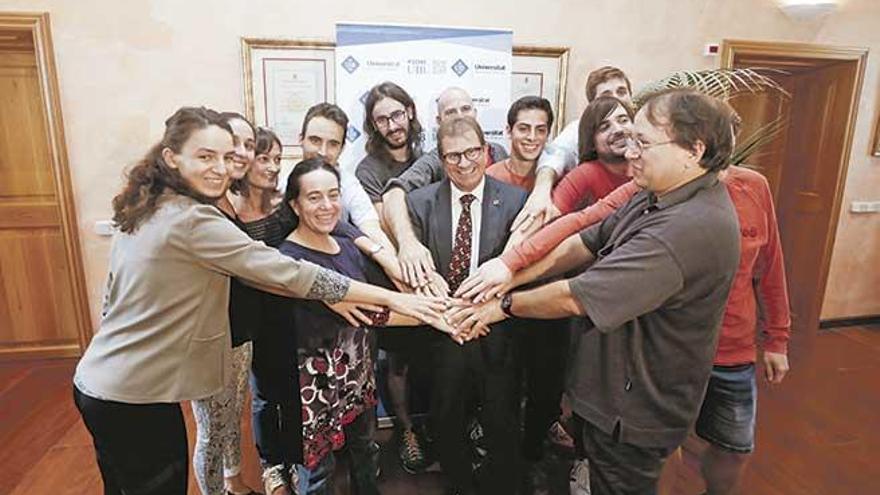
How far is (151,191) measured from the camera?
1.29 metres

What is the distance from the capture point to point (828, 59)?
3.62m

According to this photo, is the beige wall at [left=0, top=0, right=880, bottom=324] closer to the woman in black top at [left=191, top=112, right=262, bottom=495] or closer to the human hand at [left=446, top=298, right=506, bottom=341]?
the woman in black top at [left=191, top=112, right=262, bottom=495]

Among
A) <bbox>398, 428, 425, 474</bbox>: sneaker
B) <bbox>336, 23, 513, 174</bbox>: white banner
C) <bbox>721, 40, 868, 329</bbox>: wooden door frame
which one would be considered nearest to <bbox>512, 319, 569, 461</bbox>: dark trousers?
<bbox>398, 428, 425, 474</bbox>: sneaker

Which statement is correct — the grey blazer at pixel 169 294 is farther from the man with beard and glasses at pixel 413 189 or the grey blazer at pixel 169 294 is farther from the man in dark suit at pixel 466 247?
the man in dark suit at pixel 466 247

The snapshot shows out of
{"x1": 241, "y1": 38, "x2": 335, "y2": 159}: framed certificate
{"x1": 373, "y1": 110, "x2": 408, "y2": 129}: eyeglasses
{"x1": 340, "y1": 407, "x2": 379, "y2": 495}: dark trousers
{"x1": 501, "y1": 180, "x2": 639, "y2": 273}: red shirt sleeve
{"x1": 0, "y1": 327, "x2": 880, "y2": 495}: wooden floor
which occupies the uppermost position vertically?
{"x1": 241, "y1": 38, "x2": 335, "y2": 159}: framed certificate

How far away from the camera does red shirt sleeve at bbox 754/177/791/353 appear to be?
170 centimetres

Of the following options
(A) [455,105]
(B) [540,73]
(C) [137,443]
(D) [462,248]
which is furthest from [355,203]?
(B) [540,73]

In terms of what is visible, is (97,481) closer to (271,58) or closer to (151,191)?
(151,191)

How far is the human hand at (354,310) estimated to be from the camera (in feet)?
4.84

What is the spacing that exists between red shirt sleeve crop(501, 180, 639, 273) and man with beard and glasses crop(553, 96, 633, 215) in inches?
8.4

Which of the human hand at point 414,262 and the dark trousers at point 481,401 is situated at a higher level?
the human hand at point 414,262

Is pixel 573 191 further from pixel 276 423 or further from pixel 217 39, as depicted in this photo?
pixel 217 39

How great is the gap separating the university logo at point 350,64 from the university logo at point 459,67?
0.59 m

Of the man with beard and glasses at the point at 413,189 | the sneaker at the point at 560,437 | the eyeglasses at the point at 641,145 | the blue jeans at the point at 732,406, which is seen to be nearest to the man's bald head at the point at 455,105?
the man with beard and glasses at the point at 413,189
